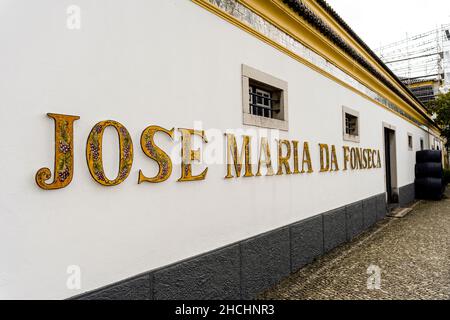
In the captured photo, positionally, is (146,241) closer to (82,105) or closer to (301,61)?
(82,105)

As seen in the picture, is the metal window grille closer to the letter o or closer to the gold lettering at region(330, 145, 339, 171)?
the gold lettering at region(330, 145, 339, 171)

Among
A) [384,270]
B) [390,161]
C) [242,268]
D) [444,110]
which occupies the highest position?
[444,110]

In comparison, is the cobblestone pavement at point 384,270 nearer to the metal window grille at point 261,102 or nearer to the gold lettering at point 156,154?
the gold lettering at point 156,154

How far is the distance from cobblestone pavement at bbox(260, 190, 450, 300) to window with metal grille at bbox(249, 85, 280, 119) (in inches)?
96.2

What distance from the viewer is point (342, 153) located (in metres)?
6.16

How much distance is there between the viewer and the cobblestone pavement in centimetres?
368

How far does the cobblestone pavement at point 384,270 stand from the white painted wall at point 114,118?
105 centimetres

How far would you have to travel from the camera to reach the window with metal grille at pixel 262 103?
4164 mm

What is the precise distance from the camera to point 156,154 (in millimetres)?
2625

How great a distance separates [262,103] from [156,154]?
2275mm

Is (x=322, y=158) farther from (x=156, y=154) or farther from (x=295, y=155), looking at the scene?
(x=156, y=154)

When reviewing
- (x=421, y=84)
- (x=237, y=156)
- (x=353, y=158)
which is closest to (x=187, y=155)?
(x=237, y=156)

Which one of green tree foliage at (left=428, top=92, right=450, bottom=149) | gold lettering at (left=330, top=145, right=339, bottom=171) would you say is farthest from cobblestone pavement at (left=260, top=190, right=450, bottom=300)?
green tree foliage at (left=428, top=92, right=450, bottom=149)

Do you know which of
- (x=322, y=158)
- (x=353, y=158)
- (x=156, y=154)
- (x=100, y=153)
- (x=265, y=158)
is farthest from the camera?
(x=353, y=158)
